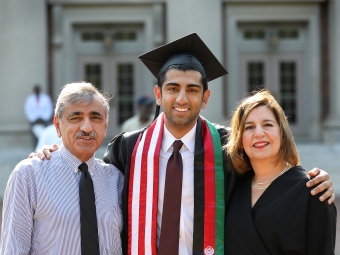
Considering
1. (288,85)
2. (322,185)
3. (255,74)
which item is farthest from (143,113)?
(288,85)

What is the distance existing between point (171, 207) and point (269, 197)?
0.55 m

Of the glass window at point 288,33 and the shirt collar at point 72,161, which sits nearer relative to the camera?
the shirt collar at point 72,161

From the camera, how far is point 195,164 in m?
3.53

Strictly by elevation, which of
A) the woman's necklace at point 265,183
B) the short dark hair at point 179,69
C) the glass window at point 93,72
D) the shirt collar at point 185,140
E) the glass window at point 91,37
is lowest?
the woman's necklace at point 265,183

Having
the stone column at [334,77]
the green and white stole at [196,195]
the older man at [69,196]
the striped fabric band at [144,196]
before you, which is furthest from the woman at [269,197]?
the stone column at [334,77]

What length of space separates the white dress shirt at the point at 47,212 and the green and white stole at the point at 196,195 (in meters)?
0.30

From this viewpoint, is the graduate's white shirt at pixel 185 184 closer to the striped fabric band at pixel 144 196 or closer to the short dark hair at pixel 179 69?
the striped fabric band at pixel 144 196

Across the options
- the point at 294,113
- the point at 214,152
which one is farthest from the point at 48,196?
the point at 294,113

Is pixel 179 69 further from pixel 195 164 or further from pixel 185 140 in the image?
pixel 195 164

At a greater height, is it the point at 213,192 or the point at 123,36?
the point at 123,36

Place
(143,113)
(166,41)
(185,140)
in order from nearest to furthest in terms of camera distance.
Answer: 1. (185,140)
2. (143,113)
3. (166,41)

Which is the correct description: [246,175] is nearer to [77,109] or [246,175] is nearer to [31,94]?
[77,109]

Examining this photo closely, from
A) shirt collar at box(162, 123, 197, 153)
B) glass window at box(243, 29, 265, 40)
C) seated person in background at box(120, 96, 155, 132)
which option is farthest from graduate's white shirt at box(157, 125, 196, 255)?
glass window at box(243, 29, 265, 40)

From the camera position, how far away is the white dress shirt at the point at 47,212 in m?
2.94
